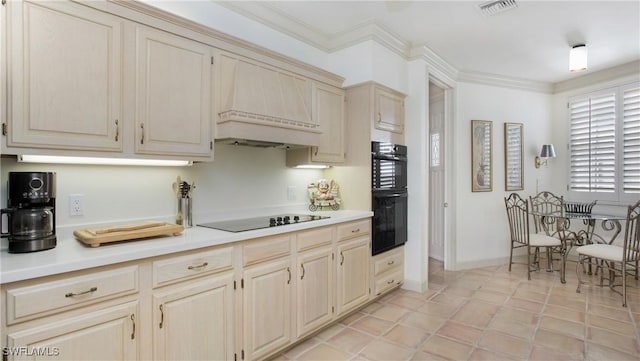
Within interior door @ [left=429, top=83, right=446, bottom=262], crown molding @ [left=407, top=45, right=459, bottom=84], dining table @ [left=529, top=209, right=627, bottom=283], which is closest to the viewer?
crown molding @ [left=407, top=45, right=459, bottom=84]

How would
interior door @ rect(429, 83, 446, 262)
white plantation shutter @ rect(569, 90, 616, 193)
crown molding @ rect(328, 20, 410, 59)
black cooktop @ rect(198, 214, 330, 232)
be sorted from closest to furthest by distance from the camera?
black cooktop @ rect(198, 214, 330, 232), crown molding @ rect(328, 20, 410, 59), white plantation shutter @ rect(569, 90, 616, 193), interior door @ rect(429, 83, 446, 262)

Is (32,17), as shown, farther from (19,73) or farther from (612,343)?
(612,343)

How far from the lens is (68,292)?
137 cm

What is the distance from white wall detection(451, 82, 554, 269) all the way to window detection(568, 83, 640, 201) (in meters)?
0.39

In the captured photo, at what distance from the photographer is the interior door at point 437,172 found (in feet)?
15.5

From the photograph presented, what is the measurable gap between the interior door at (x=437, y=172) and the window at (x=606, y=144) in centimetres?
202

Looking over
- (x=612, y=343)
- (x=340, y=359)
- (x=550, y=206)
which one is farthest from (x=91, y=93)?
(x=550, y=206)

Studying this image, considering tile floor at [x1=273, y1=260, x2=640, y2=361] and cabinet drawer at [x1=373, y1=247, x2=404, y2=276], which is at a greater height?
cabinet drawer at [x1=373, y1=247, x2=404, y2=276]

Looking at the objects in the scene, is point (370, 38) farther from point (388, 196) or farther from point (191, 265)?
point (191, 265)

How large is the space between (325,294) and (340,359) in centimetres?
50

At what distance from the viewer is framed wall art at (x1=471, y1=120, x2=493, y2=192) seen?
459cm

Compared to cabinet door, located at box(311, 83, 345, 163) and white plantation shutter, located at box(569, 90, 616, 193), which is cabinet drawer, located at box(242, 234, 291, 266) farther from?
white plantation shutter, located at box(569, 90, 616, 193)

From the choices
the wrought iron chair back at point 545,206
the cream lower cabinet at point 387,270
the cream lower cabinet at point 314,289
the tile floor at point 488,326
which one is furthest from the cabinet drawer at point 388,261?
the wrought iron chair back at point 545,206

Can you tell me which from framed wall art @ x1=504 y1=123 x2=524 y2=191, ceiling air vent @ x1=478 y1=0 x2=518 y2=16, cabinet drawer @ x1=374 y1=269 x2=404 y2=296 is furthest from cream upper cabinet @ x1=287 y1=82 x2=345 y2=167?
framed wall art @ x1=504 y1=123 x2=524 y2=191
